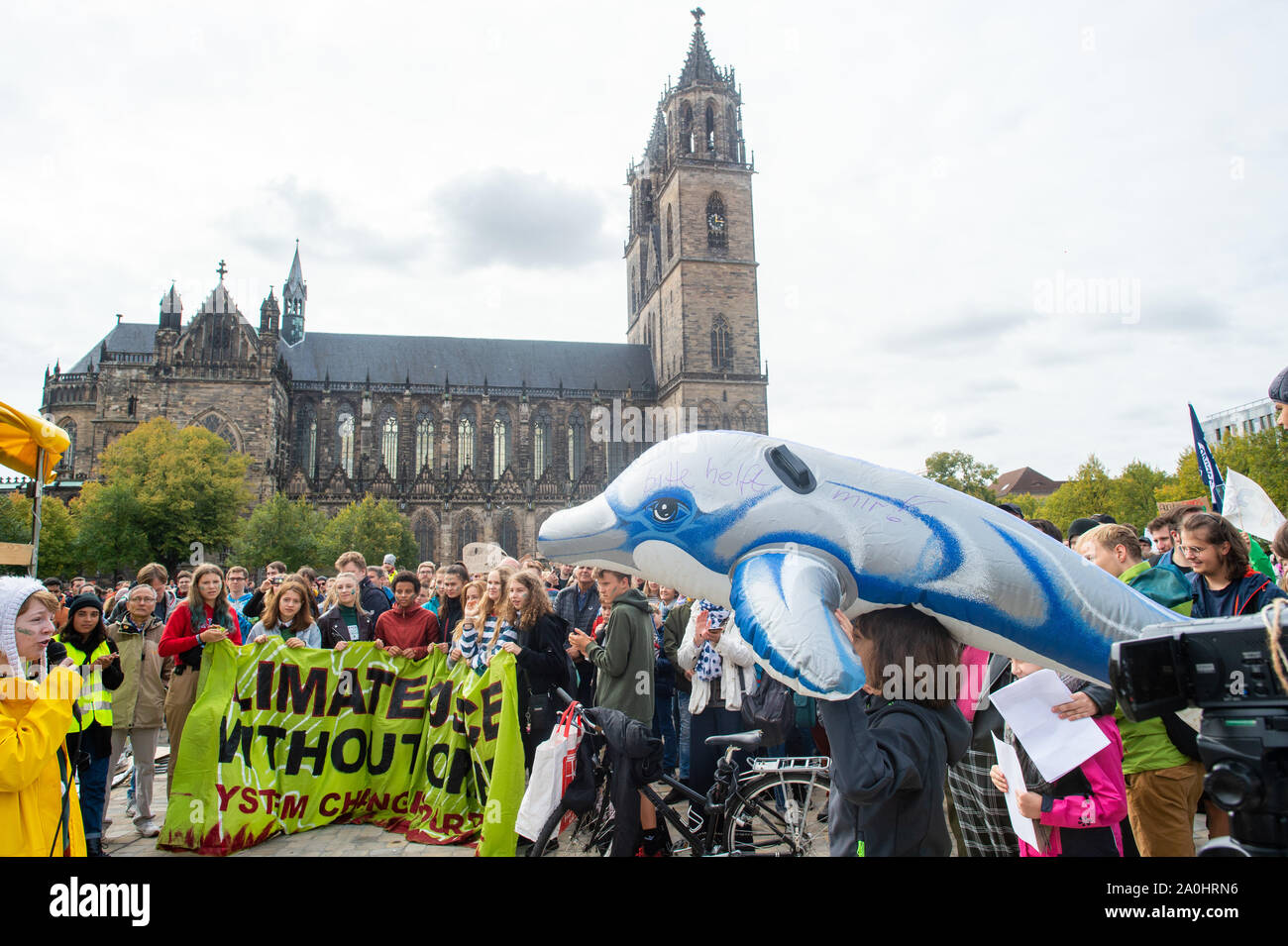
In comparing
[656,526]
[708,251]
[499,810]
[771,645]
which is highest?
[708,251]

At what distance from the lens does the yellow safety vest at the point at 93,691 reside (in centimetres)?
529

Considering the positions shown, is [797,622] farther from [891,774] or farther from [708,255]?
[708,255]

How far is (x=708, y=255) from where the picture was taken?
5012cm

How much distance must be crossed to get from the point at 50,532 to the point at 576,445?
1167 inches

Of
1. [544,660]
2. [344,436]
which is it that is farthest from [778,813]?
[344,436]

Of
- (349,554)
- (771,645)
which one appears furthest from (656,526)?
(349,554)

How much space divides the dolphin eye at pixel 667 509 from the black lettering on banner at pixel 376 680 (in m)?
4.08

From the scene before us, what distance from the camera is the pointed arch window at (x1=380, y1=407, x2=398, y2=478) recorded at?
2090 inches

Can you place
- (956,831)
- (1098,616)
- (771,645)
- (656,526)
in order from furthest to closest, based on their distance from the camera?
(956,831) < (656,526) < (1098,616) < (771,645)

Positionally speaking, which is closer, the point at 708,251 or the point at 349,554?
the point at 349,554
